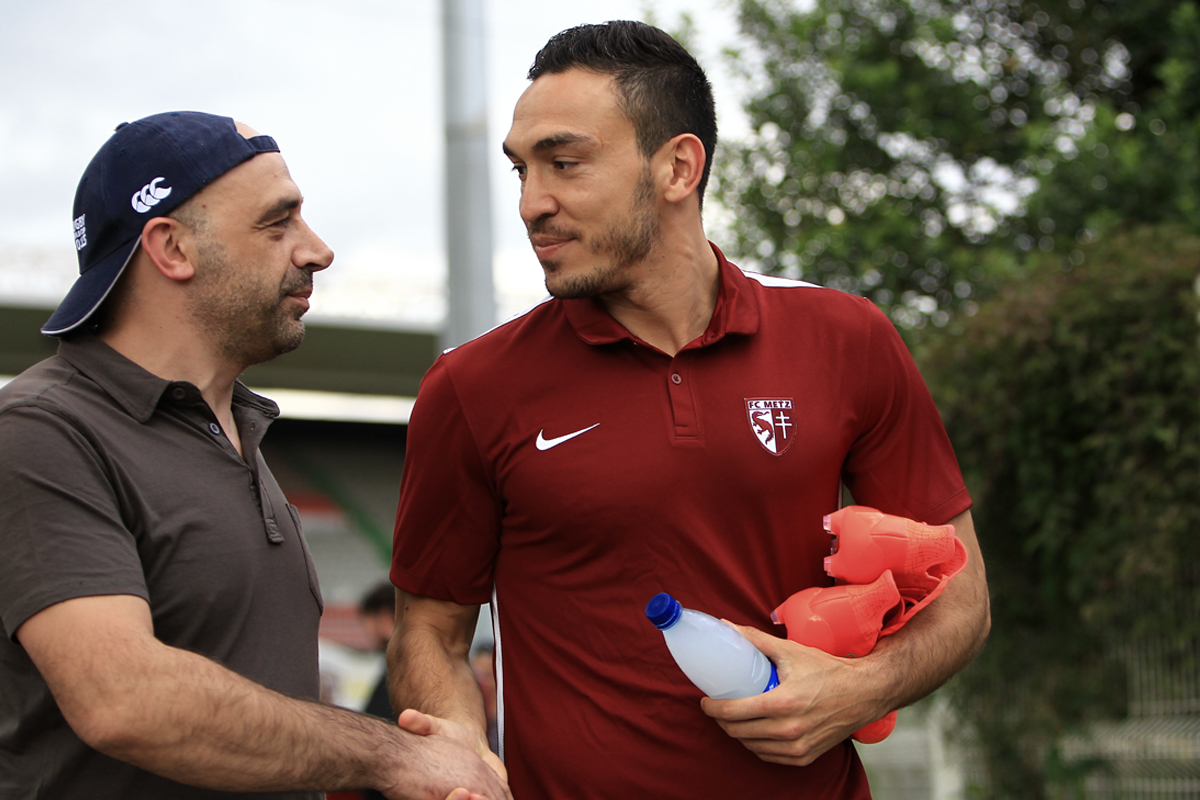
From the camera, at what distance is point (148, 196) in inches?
99.3

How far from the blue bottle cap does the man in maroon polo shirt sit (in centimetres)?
23

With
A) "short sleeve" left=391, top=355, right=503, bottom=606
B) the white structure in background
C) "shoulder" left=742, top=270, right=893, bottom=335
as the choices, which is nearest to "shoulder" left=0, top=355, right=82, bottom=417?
"short sleeve" left=391, top=355, right=503, bottom=606

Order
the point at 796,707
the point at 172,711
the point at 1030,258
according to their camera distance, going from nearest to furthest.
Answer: the point at 172,711
the point at 796,707
the point at 1030,258

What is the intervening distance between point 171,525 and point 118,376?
0.34m

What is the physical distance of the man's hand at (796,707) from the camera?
238 cm

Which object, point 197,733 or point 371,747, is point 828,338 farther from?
point 197,733

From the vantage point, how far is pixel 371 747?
2250 millimetres

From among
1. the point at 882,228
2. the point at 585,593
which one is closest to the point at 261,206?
the point at 585,593

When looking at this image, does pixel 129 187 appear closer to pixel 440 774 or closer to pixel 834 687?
pixel 440 774

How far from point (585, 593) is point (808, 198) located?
879cm

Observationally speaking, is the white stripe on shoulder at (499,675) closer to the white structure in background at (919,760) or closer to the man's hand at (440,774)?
the man's hand at (440,774)

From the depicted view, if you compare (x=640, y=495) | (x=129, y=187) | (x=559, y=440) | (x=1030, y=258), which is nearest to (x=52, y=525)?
(x=129, y=187)

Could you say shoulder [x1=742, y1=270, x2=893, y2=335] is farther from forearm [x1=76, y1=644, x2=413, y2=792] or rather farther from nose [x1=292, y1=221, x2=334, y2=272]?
forearm [x1=76, y1=644, x2=413, y2=792]

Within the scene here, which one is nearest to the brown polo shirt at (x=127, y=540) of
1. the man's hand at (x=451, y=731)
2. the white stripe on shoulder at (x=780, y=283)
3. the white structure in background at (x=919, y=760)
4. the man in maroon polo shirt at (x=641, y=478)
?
the man's hand at (x=451, y=731)
